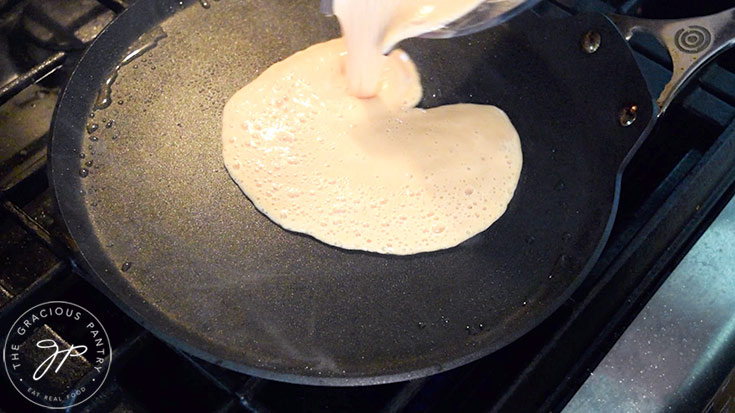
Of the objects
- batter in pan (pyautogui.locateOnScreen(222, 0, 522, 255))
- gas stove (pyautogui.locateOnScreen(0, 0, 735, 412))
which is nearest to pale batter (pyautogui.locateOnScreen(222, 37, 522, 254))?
batter in pan (pyautogui.locateOnScreen(222, 0, 522, 255))

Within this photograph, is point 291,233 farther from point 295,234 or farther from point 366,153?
point 366,153

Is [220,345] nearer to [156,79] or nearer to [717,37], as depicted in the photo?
[156,79]

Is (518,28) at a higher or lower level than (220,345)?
higher

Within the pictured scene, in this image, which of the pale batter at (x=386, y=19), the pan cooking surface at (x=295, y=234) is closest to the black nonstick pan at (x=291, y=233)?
the pan cooking surface at (x=295, y=234)

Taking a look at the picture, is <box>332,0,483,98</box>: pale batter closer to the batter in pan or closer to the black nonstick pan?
the batter in pan

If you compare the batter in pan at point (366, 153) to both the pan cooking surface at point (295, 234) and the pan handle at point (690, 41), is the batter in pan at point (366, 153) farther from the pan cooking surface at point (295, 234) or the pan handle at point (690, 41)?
the pan handle at point (690, 41)

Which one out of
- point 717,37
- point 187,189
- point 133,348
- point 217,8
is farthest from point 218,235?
point 717,37

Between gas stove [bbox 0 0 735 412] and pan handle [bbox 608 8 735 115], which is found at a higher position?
pan handle [bbox 608 8 735 115]
